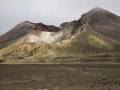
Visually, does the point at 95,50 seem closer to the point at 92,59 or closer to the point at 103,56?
the point at 103,56

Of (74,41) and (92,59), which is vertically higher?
(74,41)

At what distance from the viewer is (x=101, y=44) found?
177750mm

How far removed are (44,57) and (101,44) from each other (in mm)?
49907

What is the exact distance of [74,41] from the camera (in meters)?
175

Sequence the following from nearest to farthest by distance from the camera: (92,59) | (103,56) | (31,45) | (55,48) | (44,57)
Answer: (92,59) < (103,56) < (44,57) < (55,48) < (31,45)

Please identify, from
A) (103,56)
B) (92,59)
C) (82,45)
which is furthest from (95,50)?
(92,59)

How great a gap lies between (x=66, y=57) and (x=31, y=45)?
48.9 meters

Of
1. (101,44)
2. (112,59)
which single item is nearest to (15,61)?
(112,59)

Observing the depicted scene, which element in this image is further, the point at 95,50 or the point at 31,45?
the point at 31,45

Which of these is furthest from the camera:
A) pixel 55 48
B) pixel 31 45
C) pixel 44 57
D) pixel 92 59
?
pixel 31 45

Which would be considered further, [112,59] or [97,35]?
[97,35]

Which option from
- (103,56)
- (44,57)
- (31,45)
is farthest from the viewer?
(31,45)

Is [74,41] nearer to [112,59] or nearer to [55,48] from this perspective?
[55,48]

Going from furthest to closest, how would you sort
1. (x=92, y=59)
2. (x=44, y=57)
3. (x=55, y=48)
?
1. (x=55, y=48)
2. (x=44, y=57)
3. (x=92, y=59)
